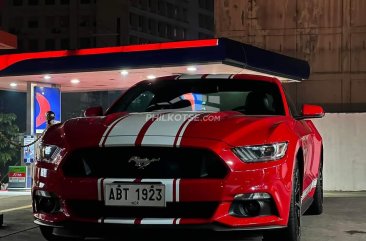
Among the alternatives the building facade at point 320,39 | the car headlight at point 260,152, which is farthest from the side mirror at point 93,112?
the building facade at point 320,39

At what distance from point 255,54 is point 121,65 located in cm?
272

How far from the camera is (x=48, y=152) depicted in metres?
4.39

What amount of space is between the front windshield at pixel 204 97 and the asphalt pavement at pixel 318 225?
121 cm

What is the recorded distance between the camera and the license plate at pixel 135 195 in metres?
3.93

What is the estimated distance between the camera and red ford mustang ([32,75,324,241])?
3.95m

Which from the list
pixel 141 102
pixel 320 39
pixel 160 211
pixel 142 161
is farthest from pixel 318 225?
pixel 320 39

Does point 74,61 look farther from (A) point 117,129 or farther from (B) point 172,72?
(A) point 117,129

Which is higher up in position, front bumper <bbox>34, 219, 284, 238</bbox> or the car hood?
the car hood

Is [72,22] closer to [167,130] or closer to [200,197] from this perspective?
[167,130]

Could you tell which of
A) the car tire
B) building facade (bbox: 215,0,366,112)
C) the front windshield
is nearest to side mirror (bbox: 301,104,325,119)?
the front windshield

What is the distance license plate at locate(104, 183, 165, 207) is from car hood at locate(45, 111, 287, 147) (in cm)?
30

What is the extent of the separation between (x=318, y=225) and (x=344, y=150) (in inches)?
217

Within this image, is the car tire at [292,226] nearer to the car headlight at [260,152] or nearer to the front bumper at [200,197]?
the front bumper at [200,197]

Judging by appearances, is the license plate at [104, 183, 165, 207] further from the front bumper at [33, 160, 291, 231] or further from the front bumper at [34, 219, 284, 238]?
the front bumper at [34, 219, 284, 238]
